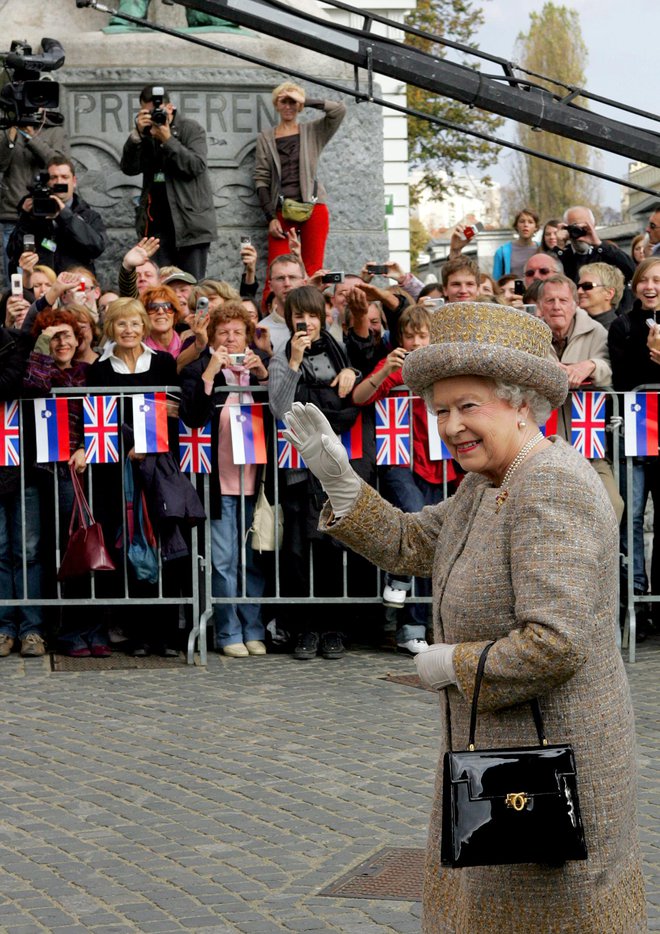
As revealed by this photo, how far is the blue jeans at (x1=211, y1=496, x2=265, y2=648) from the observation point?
988 centimetres

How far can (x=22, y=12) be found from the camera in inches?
629

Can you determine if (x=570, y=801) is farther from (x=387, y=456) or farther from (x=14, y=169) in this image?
(x=14, y=169)

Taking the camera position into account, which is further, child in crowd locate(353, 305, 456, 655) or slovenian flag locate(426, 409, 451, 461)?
slovenian flag locate(426, 409, 451, 461)

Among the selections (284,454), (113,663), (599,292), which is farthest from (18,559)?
(599,292)

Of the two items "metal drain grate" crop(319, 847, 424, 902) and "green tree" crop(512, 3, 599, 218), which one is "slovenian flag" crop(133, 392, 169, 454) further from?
"green tree" crop(512, 3, 599, 218)

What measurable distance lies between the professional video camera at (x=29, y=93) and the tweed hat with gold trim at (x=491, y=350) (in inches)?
354

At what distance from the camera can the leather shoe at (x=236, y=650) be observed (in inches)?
387

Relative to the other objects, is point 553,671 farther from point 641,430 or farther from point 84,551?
point 641,430

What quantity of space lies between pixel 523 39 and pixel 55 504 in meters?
64.4

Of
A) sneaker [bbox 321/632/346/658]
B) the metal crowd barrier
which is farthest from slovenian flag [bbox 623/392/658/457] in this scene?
sneaker [bbox 321/632/346/658]

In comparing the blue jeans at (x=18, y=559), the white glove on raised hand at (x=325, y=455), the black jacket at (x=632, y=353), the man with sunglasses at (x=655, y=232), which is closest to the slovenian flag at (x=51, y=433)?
the blue jeans at (x=18, y=559)

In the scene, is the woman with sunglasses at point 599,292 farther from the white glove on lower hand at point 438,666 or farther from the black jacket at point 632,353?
the white glove on lower hand at point 438,666

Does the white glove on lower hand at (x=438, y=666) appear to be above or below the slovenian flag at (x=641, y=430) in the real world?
below

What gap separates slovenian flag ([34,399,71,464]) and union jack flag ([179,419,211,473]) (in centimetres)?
70
